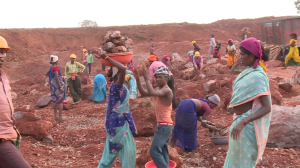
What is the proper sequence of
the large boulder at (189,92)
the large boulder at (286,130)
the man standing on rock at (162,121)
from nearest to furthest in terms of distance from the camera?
the man standing on rock at (162,121) < the large boulder at (286,130) < the large boulder at (189,92)

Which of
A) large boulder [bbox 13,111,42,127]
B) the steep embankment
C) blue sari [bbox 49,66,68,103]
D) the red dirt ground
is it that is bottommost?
the red dirt ground

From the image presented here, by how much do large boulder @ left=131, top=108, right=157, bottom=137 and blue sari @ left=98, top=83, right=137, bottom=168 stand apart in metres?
2.51

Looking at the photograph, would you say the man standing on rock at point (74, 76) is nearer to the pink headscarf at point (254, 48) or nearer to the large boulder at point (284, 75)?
the large boulder at point (284, 75)

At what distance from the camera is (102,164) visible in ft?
11.0

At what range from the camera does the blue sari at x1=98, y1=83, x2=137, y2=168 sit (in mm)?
3311

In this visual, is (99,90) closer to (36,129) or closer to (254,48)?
(36,129)

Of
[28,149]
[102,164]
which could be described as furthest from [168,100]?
[28,149]

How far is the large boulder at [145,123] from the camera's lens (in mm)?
5891

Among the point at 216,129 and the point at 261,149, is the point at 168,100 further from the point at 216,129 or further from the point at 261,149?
the point at 216,129

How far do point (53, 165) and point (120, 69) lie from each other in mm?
2313

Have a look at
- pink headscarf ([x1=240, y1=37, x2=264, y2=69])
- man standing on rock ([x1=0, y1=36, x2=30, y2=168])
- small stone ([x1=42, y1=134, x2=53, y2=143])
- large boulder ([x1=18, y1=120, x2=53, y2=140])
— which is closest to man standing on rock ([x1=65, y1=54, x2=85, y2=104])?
large boulder ([x1=18, y1=120, x2=53, y2=140])

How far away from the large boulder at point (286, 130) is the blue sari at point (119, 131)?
2714 mm

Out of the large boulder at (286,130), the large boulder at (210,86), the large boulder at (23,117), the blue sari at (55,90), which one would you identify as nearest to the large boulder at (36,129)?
the large boulder at (23,117)

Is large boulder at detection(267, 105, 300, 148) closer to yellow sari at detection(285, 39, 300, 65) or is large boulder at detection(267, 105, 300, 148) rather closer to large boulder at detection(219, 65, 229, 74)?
large boulder at detection(219, 65, 229, 74)
